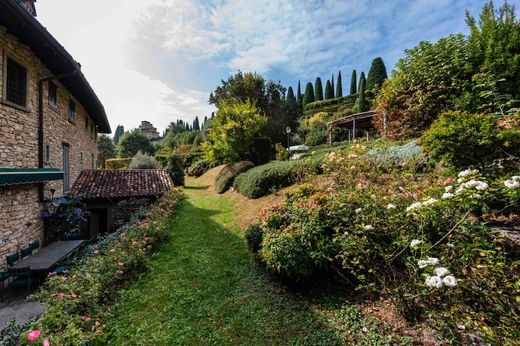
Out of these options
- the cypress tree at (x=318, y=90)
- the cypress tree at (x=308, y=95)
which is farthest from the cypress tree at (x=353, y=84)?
the cypress tree at (x=308, y=95)

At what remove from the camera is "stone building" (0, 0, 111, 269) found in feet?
18.7

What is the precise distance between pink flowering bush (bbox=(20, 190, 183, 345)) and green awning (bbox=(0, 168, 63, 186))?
2508 mm

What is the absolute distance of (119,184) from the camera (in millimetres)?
12203

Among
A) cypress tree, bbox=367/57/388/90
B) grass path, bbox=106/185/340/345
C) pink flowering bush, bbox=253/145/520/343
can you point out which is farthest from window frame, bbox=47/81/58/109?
cypress tree, bbox=367/57/388/90

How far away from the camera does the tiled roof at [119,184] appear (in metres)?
10.9

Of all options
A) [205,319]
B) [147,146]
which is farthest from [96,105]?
[147,146]

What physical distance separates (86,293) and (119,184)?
930cm

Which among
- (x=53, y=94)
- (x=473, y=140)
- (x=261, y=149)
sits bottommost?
(x=473, y=140)

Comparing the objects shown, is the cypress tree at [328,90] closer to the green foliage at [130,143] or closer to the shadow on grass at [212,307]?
the green foliage at [130,143]

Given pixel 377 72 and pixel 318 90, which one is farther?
pixel 318 90

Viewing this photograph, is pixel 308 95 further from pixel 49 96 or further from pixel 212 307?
pixel 212 307

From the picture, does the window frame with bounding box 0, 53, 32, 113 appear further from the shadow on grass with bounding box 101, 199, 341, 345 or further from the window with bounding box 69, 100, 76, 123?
the shadow on grass with bounding box 101, 199, 341, 345

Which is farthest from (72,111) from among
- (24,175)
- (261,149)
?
(261,149)

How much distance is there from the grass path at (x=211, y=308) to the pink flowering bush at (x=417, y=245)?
2.35 feet
